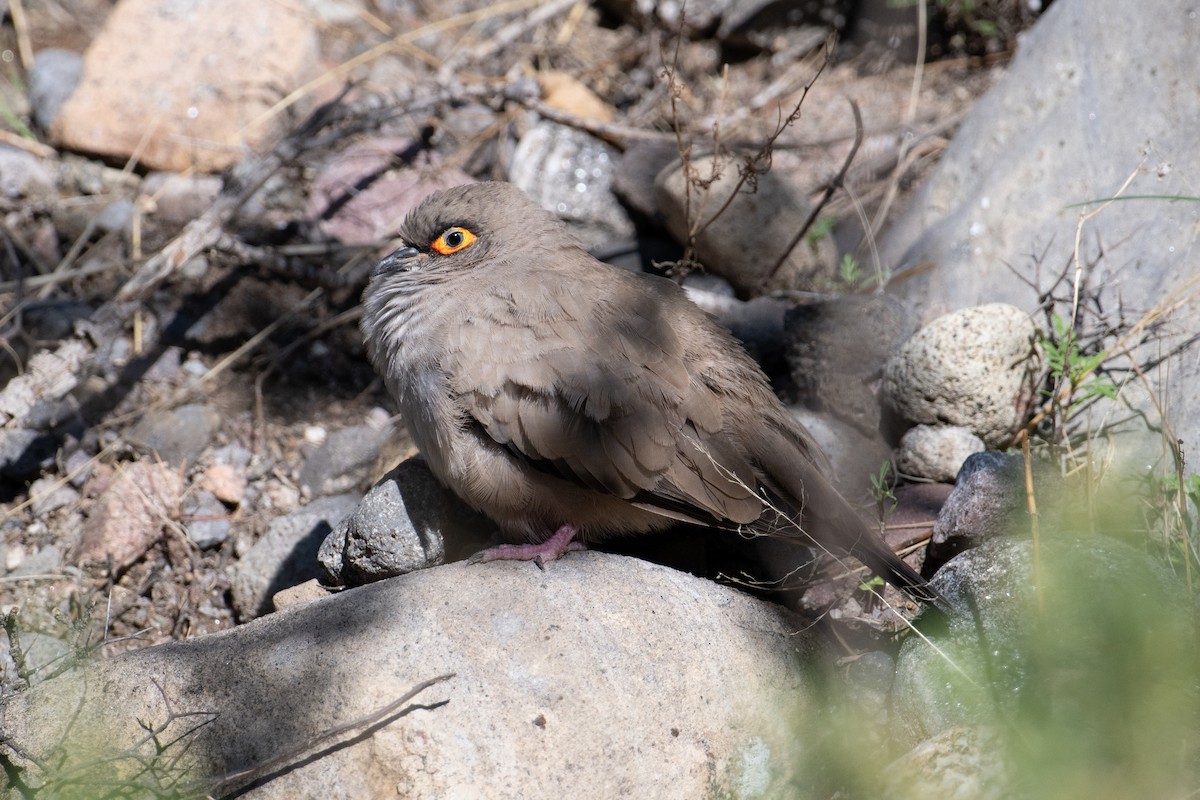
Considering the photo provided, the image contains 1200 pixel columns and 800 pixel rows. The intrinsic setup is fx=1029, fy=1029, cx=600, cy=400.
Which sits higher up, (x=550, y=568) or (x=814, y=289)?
(x=814, y=289)

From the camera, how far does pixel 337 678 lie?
3.07 m

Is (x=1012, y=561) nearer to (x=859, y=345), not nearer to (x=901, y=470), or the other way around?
(x=901, y=470)

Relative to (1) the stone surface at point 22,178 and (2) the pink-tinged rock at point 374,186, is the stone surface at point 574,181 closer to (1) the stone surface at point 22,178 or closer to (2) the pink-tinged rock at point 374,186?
(2) the pink-tinged rock at point 374,186

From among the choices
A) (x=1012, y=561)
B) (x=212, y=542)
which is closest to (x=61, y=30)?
(x=212, y=542)

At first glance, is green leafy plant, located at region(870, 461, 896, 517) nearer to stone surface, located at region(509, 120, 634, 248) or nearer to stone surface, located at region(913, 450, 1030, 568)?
stone surface, located at region(913, 450, 1030, 568)

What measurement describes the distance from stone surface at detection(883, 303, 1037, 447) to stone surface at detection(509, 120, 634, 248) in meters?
2.22

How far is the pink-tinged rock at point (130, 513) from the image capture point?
185 inches

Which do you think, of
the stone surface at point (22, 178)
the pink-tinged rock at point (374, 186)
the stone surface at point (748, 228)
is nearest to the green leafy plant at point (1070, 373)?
the stone surface at point (748, 228)

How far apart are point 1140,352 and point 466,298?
2.87 metres

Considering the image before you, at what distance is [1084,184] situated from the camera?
16.4ft

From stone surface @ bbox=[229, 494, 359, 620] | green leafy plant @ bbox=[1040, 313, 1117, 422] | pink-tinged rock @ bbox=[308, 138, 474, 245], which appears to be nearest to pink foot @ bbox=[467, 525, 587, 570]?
stone surface @ bbox=[229, 494, 359, 620]

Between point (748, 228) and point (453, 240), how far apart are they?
1.92 meters

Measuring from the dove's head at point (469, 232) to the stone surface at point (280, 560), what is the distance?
3.82ft

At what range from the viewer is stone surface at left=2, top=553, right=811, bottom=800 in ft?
9.68
